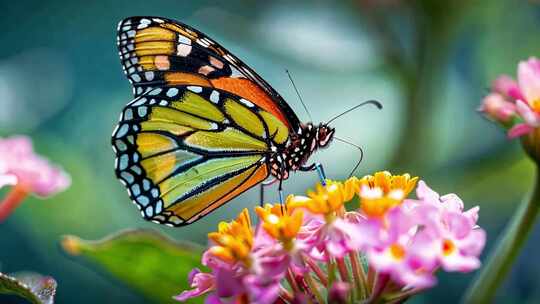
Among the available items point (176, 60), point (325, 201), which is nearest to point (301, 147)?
point (176, 60)

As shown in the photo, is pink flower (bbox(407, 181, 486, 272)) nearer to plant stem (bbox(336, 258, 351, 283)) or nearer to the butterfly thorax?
plant stem (bbox(336, 258, 351, 283))

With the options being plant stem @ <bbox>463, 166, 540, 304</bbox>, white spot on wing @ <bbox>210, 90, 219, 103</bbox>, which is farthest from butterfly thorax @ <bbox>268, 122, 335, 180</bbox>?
plant stem @ <bbox>463, 166, 540, 304</bbox>

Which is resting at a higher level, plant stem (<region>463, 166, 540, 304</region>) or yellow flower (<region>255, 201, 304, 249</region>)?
plant stem (<region>463, 166, 540, 304</region>)

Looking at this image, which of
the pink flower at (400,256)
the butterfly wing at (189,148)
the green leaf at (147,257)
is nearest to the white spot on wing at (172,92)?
the butterfly wing at (189,148)

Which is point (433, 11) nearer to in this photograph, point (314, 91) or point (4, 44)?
point (314, 91)

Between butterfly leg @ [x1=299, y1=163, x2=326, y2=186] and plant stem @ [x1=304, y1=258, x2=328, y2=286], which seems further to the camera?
butterfly leg @ [x1=299, y1=163, x2=326, y2=186]

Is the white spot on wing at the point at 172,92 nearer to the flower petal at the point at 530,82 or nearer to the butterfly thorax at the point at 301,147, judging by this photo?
the butterfly thorax at the point at 301,147

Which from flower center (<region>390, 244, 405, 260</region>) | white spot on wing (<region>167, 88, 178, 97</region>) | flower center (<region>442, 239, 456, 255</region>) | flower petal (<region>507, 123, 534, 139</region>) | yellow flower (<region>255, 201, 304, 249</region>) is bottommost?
yellow flower (<region>255, 201, 304, 249</region>)

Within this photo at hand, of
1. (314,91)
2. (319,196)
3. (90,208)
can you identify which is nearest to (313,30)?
(314,91)
